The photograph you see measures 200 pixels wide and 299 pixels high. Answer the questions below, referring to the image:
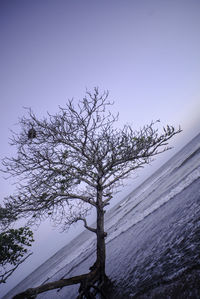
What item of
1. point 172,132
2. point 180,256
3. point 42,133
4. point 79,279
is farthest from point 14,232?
point 172,132

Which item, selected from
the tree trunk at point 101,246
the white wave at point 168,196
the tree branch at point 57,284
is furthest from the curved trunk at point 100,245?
the white wave at point 168,196

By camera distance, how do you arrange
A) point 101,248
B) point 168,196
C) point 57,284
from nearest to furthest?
1. point 57,284
2. point 101,248
3. point 168,196

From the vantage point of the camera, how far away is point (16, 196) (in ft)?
20.9

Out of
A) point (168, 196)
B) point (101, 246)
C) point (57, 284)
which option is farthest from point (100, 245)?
point (168, 196)

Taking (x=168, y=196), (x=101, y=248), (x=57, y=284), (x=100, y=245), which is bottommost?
(x=168, y=196)

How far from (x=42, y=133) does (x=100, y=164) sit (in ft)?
9.92

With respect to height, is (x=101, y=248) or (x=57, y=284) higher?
(x=57, y=284)

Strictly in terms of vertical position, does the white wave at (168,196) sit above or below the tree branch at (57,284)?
below

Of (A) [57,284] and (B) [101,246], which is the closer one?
(A) [57,284]

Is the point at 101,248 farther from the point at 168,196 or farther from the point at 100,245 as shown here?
the point at 168,196

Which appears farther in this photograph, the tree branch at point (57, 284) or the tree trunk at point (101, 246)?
the tree trunk at point (101, 246)

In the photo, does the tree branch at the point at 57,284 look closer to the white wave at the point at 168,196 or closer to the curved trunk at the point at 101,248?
the curved trunk at the point at 101,248

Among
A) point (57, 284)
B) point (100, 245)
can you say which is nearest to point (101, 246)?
point (100, 245)

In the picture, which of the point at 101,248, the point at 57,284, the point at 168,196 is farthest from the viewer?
the point at 168,196
